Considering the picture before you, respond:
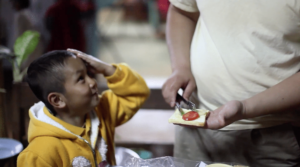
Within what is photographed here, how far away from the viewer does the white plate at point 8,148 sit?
118 cm

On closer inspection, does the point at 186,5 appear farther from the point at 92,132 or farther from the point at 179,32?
the point at 92,132

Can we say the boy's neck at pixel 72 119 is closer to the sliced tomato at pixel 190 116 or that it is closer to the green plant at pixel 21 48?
the sliced tomato at pixel 190 116

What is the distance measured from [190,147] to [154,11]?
2431mm

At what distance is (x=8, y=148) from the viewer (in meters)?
1.23

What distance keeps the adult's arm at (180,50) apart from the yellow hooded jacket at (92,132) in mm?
219

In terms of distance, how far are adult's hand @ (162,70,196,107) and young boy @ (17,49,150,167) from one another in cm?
23

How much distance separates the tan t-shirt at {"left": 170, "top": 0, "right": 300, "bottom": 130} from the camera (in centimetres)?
76

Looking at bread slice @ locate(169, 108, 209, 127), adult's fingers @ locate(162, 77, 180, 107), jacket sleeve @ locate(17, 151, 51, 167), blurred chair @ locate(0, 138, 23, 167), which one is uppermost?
adult's fingers @ locate(162, 77, 180, 107)

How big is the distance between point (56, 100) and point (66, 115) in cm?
7

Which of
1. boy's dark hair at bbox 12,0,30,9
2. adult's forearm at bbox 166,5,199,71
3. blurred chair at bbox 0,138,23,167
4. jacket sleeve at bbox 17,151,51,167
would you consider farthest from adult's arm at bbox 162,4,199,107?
Answer: boy's dark hair at bbox 12,0,30,9

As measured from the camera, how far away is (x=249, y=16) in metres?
0.80

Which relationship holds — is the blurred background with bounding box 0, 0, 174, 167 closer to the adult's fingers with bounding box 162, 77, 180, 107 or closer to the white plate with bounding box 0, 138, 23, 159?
the white plate with bounding box 0, 138, 23, 159

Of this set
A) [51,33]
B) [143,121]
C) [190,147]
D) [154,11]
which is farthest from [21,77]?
[154,11]

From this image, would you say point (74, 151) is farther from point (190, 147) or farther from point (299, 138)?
point (299, 138)
